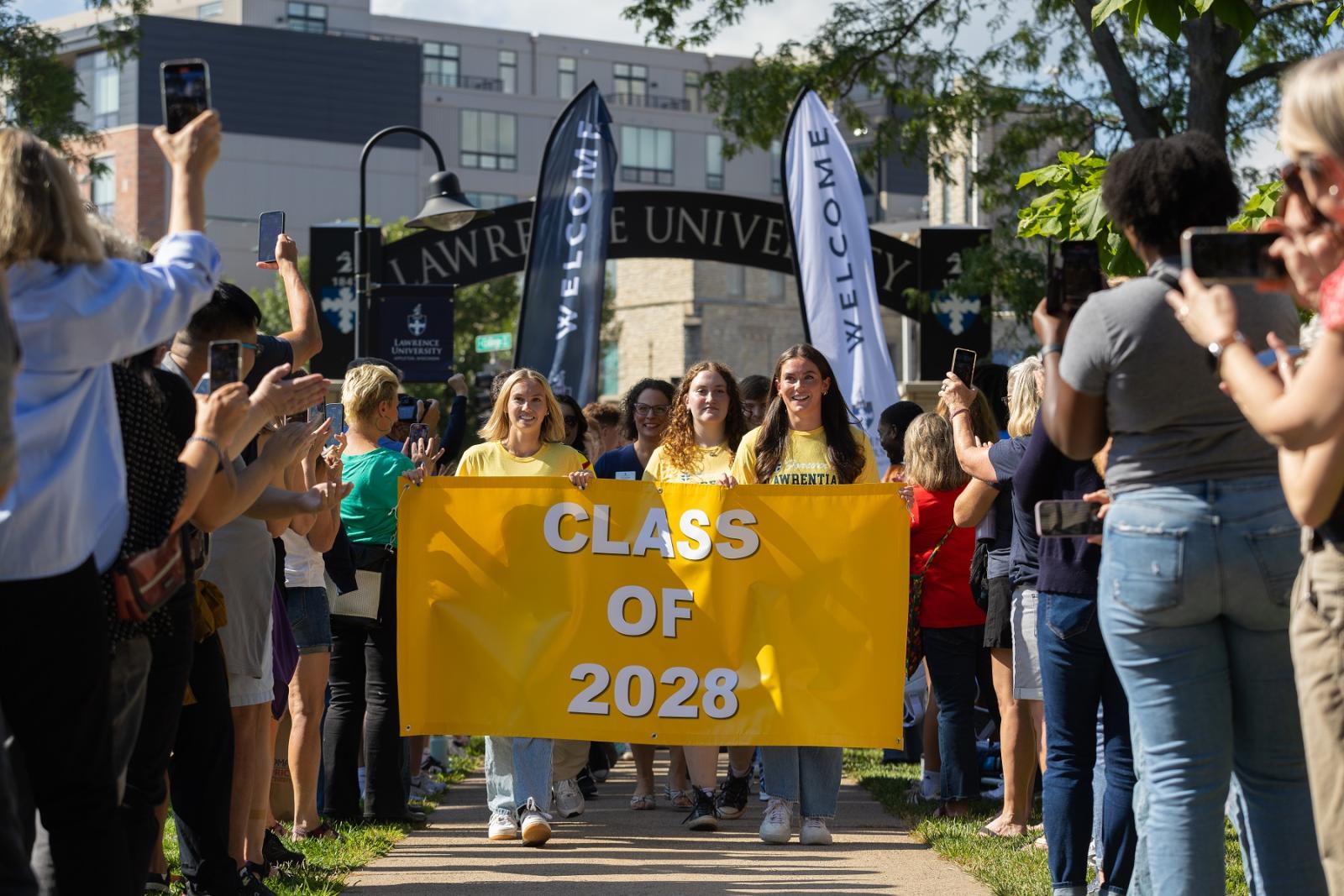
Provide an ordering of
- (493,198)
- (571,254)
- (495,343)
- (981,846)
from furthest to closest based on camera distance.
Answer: (493,198) < (495,343) < (571,254) < (981,846)

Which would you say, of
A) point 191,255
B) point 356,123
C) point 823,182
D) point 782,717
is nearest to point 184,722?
point 191,255

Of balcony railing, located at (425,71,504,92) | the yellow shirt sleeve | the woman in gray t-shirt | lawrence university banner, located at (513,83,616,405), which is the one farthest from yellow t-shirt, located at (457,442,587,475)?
balcony railing, located at (425,71,504,92)

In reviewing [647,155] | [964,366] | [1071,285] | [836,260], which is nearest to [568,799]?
[964,366]

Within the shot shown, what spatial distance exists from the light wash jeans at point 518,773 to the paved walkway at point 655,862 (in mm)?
203

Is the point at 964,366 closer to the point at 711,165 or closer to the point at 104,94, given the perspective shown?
the point at 104,94

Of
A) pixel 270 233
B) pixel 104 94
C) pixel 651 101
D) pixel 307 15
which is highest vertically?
pixel 307 15

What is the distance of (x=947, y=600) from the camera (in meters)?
9.48

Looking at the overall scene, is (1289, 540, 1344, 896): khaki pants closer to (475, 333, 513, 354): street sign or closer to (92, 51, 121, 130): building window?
(475, 333, 513, 354): street sign

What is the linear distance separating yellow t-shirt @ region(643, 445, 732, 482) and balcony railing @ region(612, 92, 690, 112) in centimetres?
8309

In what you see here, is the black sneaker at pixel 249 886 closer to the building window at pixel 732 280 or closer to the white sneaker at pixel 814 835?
the white sneaker at pixel 814 835

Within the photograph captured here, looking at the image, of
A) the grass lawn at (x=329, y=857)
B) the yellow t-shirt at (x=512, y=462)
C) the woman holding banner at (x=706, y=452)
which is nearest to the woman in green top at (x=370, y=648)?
the grass lawn at (x=329, y=857)

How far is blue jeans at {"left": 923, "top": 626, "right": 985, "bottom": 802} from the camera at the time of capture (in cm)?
913

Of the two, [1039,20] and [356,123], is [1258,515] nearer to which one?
[1039,20]

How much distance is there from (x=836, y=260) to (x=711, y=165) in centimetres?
7871
